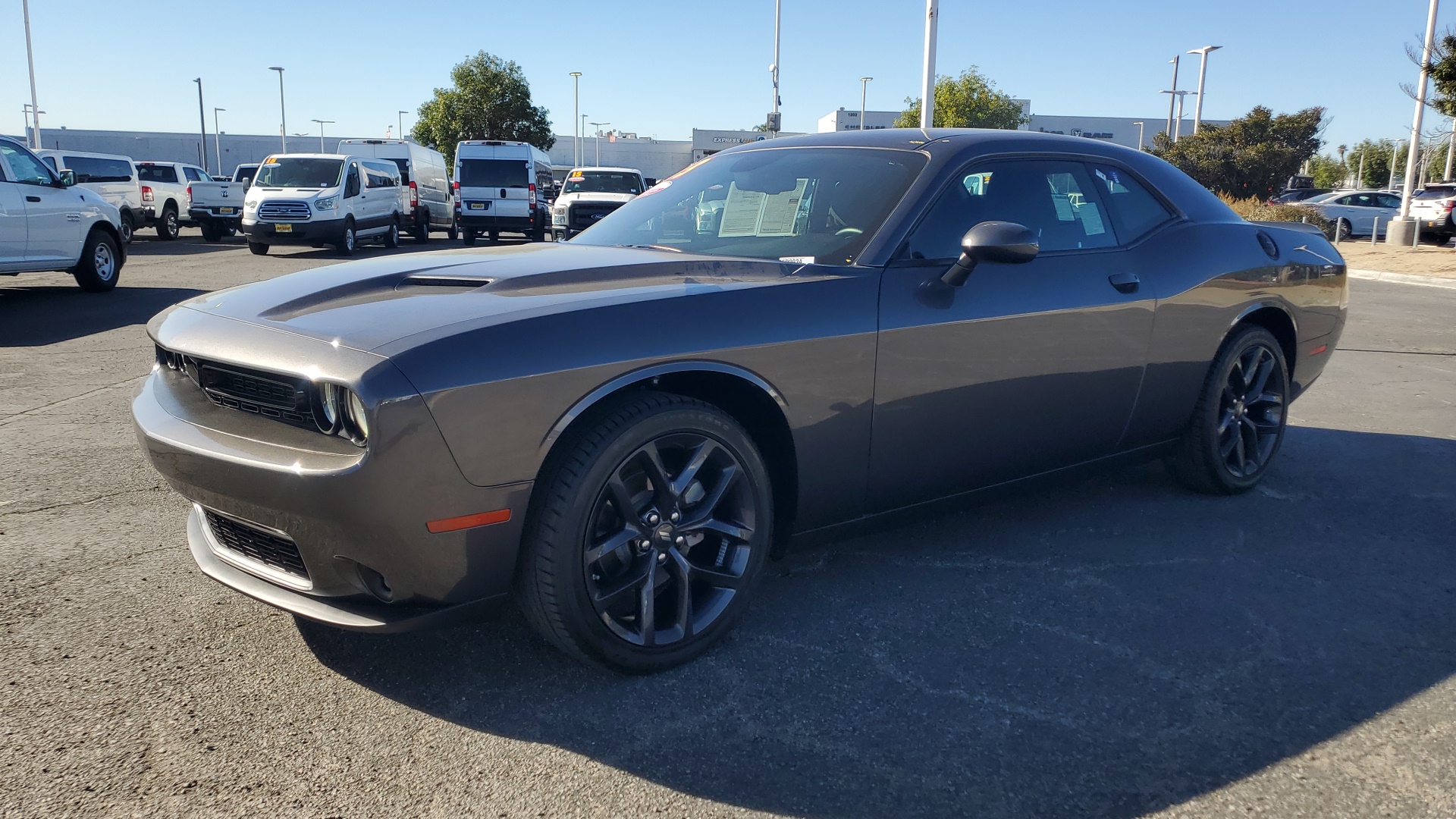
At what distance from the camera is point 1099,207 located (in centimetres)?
402

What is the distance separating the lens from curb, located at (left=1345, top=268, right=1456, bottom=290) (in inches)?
639

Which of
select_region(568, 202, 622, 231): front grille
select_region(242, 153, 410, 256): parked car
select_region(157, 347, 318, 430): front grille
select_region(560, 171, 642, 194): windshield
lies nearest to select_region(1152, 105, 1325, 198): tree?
select_region(560, 171, 642, 194): windshield

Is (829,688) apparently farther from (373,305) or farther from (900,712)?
(373,305)

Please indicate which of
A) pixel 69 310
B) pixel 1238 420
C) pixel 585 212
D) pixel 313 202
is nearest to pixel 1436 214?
pixel 585 212

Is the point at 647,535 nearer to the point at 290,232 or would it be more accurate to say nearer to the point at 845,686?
the point at 845,686

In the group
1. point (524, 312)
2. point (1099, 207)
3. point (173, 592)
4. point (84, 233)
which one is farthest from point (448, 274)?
point (84, 233)

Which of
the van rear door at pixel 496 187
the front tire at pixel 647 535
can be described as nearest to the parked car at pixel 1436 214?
the van rear door at pixel 496 187

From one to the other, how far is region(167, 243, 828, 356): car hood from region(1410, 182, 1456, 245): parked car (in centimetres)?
2758

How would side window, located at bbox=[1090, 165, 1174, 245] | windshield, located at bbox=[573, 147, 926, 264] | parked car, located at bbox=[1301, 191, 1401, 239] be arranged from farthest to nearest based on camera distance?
parked car, located at bbox=[1301, 191, 1401, 239]
side window, located at bbox=[1090, 165, 1174, 245]
windshield, located at bbox=[573, 147, 926, 264]

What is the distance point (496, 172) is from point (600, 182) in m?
3.90

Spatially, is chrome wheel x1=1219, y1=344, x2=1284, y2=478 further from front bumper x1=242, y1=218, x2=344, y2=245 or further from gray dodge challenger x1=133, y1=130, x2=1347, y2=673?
front bumper x1=242, y1=218, x2=344, y2=245

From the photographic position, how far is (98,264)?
12164mm

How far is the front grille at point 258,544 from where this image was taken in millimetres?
2598

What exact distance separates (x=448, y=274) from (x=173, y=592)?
138cm
